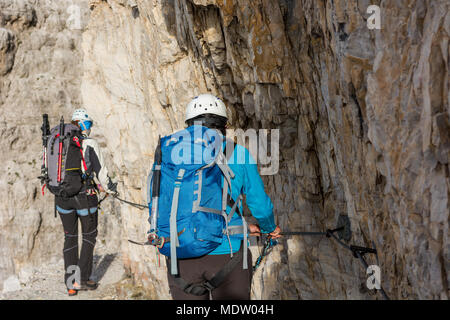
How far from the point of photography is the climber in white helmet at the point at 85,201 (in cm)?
809

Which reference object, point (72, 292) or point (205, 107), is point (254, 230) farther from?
point (72, 292)

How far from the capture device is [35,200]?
12.5 metres

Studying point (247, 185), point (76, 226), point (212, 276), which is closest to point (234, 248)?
point (212, 276)

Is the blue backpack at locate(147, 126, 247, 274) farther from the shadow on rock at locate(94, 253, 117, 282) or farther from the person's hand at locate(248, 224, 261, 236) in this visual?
the shadow on rock at locate(94, 253, 117, 282)

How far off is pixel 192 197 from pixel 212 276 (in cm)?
84

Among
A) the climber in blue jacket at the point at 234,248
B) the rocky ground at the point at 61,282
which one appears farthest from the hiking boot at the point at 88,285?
the climber in blue jacket at the point at 234,248

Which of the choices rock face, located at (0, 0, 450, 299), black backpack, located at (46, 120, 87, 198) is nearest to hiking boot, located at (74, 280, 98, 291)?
rock face, located at (0, 0, 450, 299)

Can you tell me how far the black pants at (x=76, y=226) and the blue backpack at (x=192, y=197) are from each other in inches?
185

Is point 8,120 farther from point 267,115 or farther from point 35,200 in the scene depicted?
point 267,115

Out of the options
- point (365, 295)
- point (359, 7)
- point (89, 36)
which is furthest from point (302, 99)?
point (89, 36)

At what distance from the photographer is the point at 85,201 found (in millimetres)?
8195

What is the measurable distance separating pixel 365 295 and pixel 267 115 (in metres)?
2.90

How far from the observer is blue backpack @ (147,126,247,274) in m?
3.76

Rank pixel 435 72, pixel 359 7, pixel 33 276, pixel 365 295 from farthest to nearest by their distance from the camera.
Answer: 1. pixel 33 276
2. pixel 365 295
3. pixel 359 7
4. pixel 435 72
